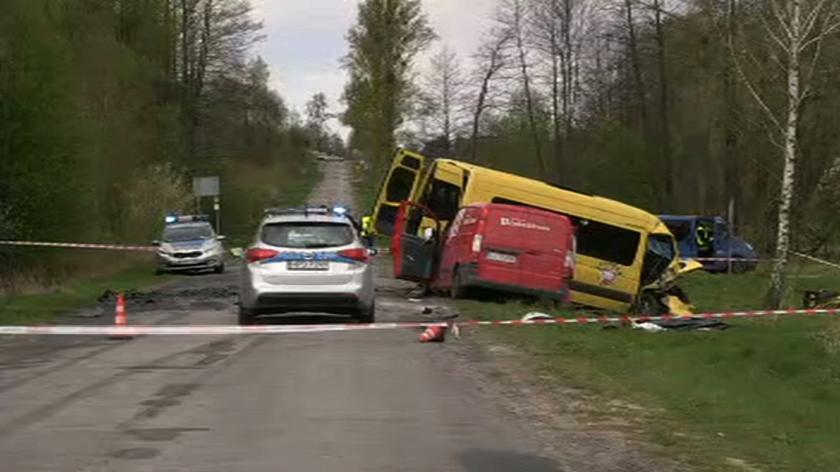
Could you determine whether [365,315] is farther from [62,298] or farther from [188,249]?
[188,249]

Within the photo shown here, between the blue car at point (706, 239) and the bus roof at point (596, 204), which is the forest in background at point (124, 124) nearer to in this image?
the bus roof at point (596, 204)

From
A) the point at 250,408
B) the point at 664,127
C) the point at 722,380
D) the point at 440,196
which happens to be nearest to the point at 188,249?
the point at 440,196

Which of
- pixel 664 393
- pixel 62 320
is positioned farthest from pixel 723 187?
pixel 664 393

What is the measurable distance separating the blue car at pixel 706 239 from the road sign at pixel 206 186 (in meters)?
20.8

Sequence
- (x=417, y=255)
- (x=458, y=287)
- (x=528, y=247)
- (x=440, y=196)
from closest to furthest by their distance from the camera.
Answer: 1. (x=528, y=247)
2. (x=458, y=287)
3. (x=417, y=255)
4. (x=440, y=196)

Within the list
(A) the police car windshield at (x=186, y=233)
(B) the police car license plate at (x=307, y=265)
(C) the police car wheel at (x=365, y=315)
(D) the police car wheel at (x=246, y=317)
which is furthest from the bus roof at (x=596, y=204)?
(A) the police car windshield at (x=186, y=233)

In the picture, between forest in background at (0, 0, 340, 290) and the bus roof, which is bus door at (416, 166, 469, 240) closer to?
the bus roof

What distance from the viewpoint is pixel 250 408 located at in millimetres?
9633

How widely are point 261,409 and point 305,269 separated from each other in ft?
21.0

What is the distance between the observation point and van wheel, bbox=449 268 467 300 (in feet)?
68.0

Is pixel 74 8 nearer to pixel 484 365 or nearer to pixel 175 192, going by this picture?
pixel 175 192

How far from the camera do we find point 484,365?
41.9ft

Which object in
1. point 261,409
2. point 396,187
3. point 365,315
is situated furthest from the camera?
point 396,187

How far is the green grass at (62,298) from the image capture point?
1941 cm
